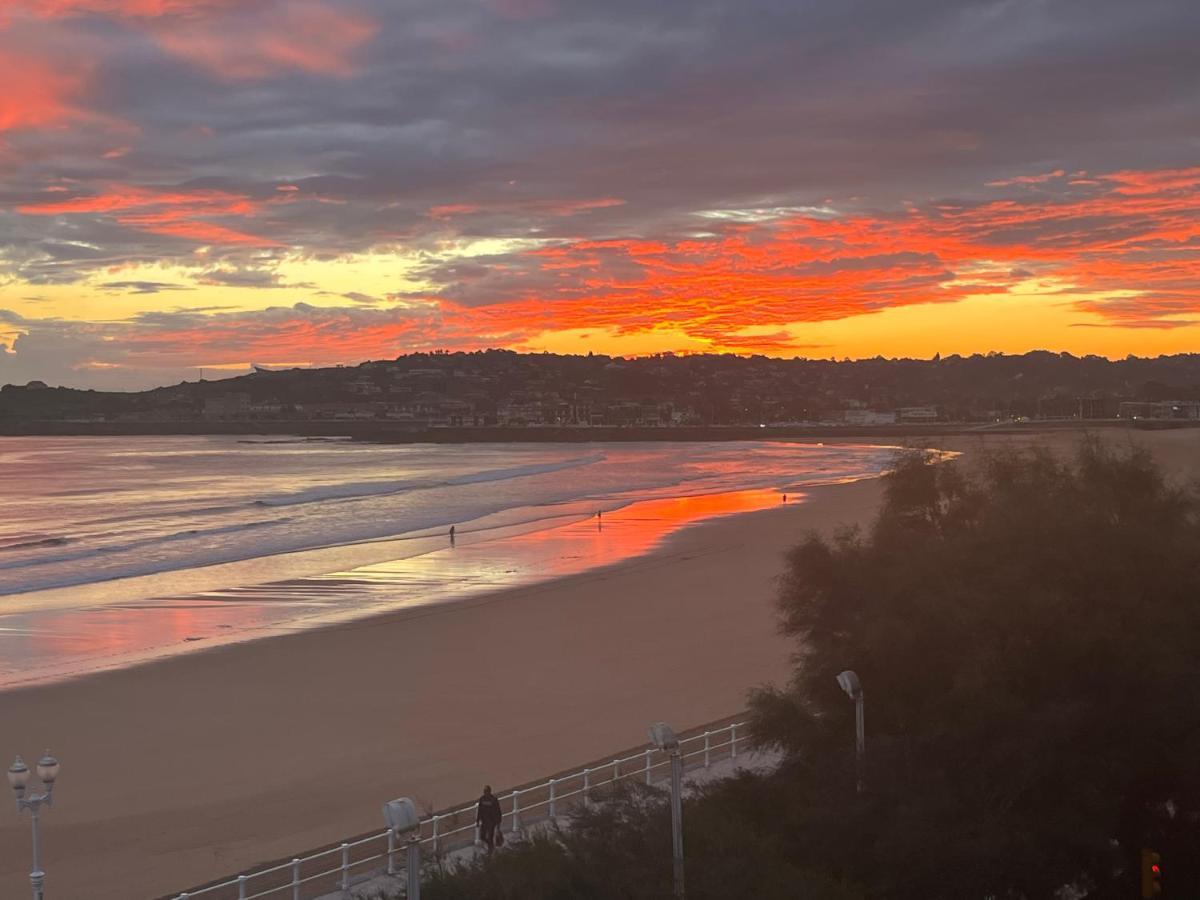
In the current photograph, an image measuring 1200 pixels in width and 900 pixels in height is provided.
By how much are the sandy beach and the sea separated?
2641mm

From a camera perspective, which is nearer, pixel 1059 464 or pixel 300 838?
pixel 300 838

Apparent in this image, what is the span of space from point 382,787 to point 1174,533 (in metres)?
10.4

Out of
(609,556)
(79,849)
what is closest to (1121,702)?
(79,849)

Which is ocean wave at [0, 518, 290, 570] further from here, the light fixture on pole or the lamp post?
→ the light fixture on pole

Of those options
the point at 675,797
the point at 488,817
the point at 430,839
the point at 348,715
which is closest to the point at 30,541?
the point at 348,715

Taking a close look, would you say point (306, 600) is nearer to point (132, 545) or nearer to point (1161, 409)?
point (132, 545)

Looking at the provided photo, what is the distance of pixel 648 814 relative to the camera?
37.9 feet

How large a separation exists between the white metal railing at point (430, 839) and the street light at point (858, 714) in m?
3.05

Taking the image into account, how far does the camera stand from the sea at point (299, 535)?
101ft

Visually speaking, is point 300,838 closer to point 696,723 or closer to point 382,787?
point 382,787

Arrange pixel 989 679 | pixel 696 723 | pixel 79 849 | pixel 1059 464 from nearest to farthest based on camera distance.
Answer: pixel 989 679, pixel 79 849, pixel 1059 464, pixel 696 723

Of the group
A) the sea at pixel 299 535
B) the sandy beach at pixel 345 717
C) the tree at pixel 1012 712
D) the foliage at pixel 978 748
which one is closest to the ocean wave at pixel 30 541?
the sea at pixel 299 535

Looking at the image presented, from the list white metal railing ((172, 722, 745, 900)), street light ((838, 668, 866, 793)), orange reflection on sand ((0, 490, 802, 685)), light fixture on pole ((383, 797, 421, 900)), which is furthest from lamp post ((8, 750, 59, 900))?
orange reflection on sand ((0, 490, 802, 685))

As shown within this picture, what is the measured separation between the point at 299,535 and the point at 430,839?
3873 centimetres
